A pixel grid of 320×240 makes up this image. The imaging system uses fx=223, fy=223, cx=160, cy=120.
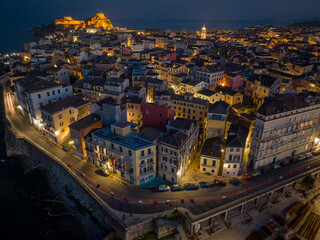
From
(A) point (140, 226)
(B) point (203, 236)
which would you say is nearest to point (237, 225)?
(B) point (203, 236)

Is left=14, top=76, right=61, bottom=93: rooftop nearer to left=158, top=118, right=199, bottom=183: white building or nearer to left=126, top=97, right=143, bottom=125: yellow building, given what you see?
left=126, top=97, right=143, bottom=125: yellow building

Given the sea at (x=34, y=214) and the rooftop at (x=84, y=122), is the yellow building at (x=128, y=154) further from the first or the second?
the sea at (x=34, y=214)

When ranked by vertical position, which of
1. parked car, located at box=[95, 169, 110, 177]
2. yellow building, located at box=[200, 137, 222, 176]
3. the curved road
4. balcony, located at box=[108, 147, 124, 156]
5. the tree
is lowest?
the tree

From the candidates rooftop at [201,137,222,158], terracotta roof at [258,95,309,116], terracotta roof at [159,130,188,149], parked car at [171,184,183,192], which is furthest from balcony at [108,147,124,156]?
terracotta roof at [258,95,309,116]

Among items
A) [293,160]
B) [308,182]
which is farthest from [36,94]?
[308,182]

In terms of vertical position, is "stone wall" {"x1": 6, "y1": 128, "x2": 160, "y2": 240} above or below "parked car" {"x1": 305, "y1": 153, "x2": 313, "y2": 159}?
below

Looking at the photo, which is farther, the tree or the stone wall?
the tree

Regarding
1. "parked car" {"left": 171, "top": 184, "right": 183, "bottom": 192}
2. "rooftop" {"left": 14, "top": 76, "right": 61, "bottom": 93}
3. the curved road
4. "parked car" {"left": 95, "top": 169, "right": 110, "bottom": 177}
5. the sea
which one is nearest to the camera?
the curved road

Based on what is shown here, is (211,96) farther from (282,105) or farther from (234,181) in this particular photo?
(234,181)
